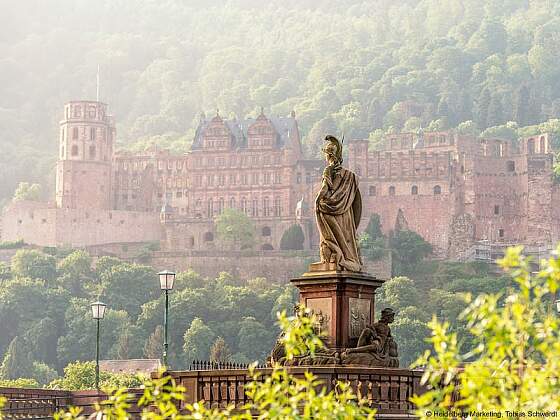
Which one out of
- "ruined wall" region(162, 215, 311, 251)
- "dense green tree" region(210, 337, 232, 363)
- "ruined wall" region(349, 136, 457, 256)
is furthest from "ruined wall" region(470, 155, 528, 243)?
"dense green tree" region(210, 337, 232, 363)

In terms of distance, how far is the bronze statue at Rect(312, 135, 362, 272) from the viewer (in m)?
23.4

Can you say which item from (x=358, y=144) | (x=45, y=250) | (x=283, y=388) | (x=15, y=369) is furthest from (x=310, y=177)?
(x=283, y=388)

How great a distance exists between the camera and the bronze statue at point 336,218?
23.4 m

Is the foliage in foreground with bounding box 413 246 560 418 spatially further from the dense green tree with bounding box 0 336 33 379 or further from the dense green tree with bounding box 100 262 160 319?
the dense green tree with bounding box 100 262 160 319

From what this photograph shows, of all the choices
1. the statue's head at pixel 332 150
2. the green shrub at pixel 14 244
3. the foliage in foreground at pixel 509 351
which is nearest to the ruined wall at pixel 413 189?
the green shrub at pixel 14 244

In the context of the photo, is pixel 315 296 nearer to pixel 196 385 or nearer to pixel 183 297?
pixel 196 385

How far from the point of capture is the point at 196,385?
22.5m

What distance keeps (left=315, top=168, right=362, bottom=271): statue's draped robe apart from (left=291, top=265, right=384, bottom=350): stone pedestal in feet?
1.03

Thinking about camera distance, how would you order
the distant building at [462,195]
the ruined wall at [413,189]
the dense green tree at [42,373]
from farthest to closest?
the distant building at [462,195] → the ruined wall at [413,189] → the dense green tree at [42,373]

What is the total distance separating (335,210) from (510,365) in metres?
10.8

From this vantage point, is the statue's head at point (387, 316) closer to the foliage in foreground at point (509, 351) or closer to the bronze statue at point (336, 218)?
the bronze statue at point (336, 218)

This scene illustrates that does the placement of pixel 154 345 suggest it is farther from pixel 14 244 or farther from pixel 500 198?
pixel 500 198

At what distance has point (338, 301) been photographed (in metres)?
23.0

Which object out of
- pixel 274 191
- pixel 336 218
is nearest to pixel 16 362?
pixel 274 191
